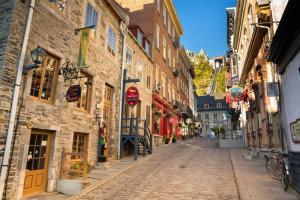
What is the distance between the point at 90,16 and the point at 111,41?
2316mm

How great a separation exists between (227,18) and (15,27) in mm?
27766

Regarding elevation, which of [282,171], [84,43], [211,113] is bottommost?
[282,171]

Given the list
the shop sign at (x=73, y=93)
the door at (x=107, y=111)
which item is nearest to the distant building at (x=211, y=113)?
the door at (x=107, y=111)

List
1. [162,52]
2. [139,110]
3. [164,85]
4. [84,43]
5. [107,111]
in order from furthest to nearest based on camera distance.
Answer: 1. [164,85]
2. [162,52]
3. [139,110]
4. [107,111]
5. [84,43]

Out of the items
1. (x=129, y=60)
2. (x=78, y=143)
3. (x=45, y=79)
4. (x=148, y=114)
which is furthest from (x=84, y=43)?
(x=148, y=114)

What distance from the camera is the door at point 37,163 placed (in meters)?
6.88

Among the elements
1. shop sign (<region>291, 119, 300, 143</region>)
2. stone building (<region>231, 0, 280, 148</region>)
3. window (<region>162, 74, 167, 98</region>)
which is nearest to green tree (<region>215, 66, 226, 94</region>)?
window (<region>162, 74, 167, 98</region>)

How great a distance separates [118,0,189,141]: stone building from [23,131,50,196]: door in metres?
13.0

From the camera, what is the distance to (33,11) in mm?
7062

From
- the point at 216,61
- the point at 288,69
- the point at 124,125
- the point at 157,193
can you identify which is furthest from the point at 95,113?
the point at 216,61

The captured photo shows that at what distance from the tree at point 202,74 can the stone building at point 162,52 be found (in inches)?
1715

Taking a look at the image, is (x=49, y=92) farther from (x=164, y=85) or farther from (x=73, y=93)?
(x=164, y=85)

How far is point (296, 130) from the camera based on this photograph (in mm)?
6281

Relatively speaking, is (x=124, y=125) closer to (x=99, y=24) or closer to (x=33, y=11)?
(x=99, y=24)
